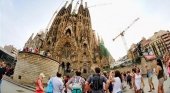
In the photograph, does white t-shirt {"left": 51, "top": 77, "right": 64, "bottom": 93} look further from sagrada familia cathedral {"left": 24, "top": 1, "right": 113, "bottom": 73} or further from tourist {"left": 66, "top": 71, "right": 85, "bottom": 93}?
sagrada familia cathedral {"left": 24, "top": 1, "right": 113, "bottom": 73}

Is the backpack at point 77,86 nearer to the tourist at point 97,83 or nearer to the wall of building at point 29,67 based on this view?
A: the tourist at point 97,83

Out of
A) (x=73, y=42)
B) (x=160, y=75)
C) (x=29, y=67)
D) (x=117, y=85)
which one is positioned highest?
(x=73, y=42)

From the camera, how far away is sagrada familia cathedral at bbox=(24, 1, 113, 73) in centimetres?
7088

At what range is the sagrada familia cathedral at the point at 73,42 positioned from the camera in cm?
7088

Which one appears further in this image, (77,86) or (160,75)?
(160,75)

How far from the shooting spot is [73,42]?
7294cm

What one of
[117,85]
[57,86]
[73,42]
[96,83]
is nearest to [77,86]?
[57,86]

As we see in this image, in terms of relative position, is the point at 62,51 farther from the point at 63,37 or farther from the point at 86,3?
the point at 86,3

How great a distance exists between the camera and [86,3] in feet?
334

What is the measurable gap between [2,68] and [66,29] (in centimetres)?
6525

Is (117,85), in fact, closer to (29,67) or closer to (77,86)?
(77,86)

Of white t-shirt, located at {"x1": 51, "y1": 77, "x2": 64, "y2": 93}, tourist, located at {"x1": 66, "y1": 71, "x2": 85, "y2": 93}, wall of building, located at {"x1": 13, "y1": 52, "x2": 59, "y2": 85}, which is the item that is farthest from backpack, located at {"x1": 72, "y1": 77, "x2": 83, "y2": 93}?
wall of building, located at {"x1": 13, "y1": 52, "x2": 59, "y2": 85}

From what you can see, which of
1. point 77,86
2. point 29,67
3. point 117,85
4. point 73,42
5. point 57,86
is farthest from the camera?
point 73,42

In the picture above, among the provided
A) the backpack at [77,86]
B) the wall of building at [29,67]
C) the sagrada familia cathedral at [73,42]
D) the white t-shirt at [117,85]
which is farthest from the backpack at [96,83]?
the sagrada familia cathedral at [73,42]
